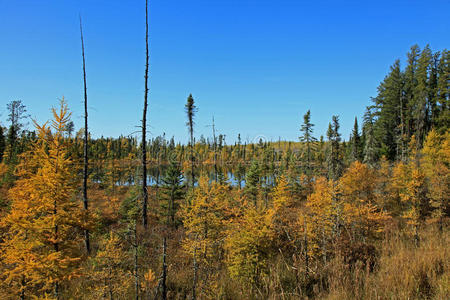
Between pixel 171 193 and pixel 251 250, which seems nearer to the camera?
pixel 251 250

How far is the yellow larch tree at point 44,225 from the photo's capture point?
18.0 feet

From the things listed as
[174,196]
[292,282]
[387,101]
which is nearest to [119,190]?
[174,196]

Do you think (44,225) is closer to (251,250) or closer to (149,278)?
(149,278)

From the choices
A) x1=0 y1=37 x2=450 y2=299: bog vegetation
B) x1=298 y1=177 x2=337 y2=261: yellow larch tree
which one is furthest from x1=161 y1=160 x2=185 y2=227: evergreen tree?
x1=298 y1=177 x2=337 y2=261: yellow larch tree

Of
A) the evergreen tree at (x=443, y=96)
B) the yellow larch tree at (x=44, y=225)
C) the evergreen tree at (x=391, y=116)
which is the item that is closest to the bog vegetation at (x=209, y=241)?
the yellow larch tree at (x=44, y=225)

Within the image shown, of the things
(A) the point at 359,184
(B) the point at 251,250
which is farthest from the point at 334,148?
(B) the point at 251,250

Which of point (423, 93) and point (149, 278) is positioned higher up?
point (423, 93)

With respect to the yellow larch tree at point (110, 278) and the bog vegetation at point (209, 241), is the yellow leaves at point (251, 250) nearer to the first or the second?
the bog vegetation at point (209, 241)

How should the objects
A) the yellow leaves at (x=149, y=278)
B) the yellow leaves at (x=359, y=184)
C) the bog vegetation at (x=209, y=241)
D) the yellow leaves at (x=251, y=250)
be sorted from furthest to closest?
the yellow leaves at (x=359, y=184) < the yellow leaves at (x=251, y=250) < the yellow leaves at (x=149, y=278) < the bog vegetation at (x=209, y=241)

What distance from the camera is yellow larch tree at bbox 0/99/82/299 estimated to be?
18.0 feet

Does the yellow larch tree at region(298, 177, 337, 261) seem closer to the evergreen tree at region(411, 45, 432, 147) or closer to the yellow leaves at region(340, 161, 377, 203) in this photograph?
the yellow leaves at region(340, 161, 377, 203)

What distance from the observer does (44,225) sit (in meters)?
5.75

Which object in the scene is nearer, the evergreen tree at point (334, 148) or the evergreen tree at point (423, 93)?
the evergreen tree at point (334, 148)

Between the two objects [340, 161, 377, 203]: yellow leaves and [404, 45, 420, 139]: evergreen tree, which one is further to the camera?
[404, 45, 420, 139]: evergreen tree
